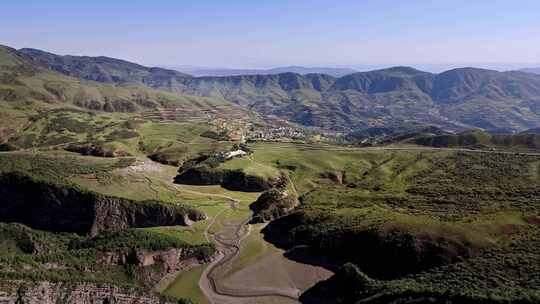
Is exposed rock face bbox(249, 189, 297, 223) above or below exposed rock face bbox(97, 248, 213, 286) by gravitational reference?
above

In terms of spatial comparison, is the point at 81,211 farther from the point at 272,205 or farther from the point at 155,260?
the point at 272,205

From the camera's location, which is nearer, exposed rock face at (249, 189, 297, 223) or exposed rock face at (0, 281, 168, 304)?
exposed rock face at (0, 281, 168, 304)

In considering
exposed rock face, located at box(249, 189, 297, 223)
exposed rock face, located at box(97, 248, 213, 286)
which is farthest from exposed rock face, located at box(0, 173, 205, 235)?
exposed rock face, located at box(97, 248, 213, 286)

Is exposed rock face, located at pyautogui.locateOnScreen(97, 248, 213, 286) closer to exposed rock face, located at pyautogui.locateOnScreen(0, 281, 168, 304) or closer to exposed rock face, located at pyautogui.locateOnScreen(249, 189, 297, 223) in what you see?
exposed rock face, located at pyautogui.locateOnScreen(0, 281, 168, 304)

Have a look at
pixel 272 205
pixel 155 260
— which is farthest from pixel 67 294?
pixel 272 205

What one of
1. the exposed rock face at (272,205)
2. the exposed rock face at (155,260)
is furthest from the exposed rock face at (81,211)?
the exposed rock face at (155,260)

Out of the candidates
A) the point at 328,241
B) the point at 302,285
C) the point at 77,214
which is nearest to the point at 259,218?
the point at 328,241

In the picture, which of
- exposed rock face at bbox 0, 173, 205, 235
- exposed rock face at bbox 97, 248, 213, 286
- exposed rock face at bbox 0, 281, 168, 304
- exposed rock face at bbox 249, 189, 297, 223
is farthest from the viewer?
exposed rock face at bbox 249, 189, 297, 223

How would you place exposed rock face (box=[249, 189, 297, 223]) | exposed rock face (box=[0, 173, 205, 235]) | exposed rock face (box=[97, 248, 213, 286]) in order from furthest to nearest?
exposed rock face (box=[249, 189, 297, 223]) → exposed rock face (box=[0, 173, 205, 235]) → exposed rock face (box=[97, 248, 213, 286])
